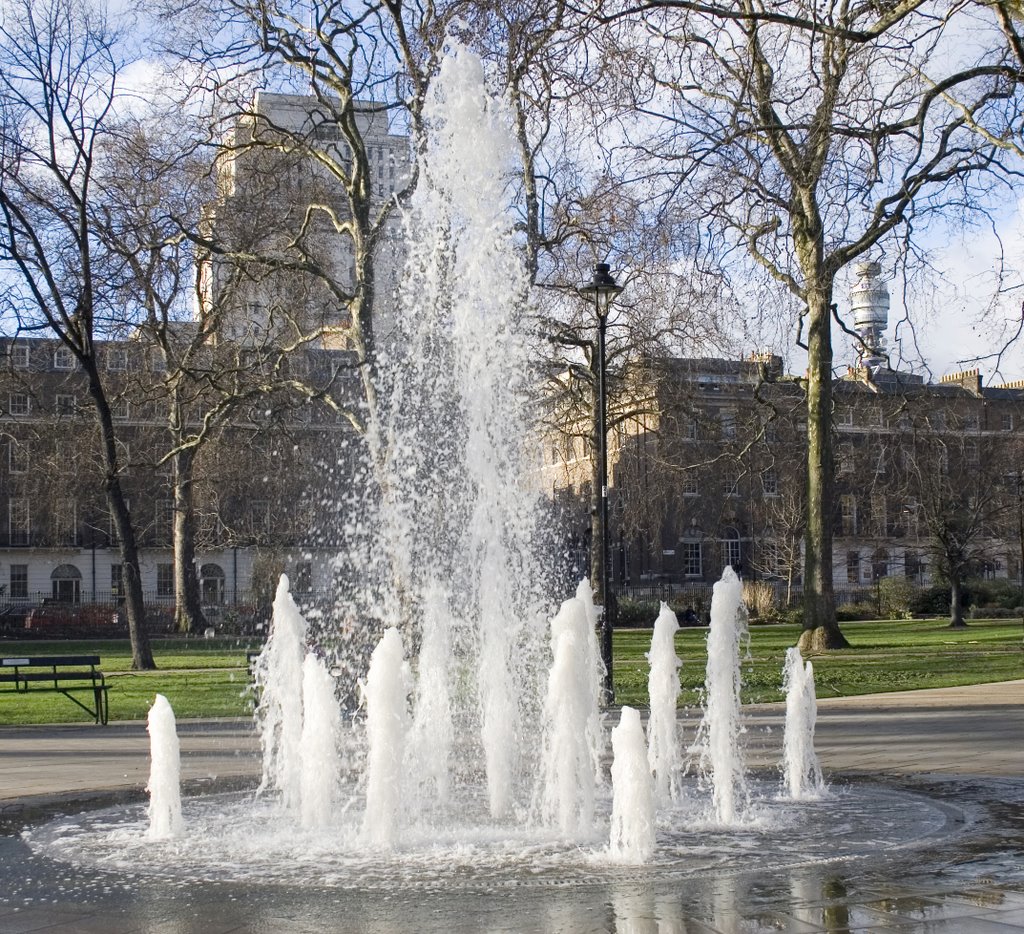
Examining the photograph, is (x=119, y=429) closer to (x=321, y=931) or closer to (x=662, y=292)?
(x=662, y=292)

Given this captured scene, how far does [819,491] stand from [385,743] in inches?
781

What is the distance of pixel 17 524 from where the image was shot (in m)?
68.9

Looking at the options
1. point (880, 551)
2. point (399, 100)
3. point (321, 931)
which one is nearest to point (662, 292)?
point (399, 100)

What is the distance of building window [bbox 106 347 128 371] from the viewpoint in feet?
126

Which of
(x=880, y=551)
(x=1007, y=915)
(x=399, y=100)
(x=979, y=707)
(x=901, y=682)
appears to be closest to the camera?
(x=1007, y=915)

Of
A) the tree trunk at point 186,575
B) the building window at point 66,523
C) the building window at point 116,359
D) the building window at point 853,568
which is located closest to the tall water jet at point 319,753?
the building window at point 116,359

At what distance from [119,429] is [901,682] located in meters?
41.0

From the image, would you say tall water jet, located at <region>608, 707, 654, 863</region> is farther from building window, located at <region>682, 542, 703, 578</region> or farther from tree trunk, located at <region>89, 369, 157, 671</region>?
building window, located at <region>682, 542, 703, 578</region>

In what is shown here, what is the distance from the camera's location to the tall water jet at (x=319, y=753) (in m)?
9.35

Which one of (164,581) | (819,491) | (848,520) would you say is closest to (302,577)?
(164,581)

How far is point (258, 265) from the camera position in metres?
28.0

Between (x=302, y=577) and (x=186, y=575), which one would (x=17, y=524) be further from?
(x=186, y=575)

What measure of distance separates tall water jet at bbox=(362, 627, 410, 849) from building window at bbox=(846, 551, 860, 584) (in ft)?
204

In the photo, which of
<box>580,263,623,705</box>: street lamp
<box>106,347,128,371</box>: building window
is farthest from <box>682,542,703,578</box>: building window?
<box>580,263,623,705</box>: street lamp
